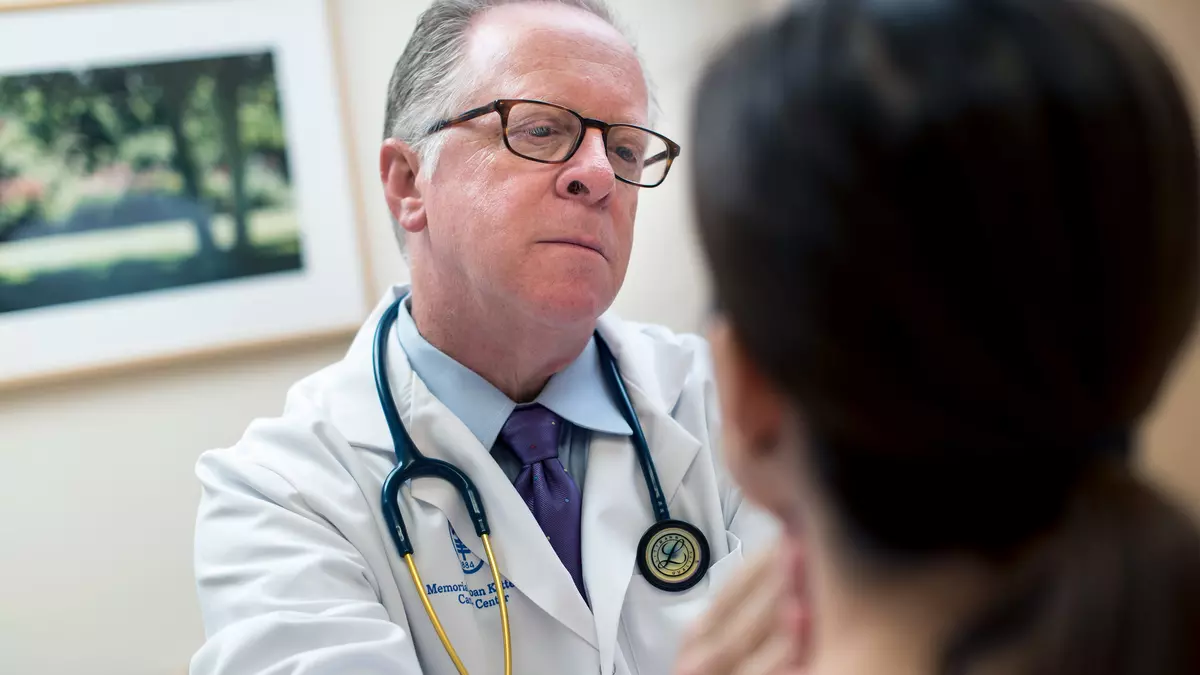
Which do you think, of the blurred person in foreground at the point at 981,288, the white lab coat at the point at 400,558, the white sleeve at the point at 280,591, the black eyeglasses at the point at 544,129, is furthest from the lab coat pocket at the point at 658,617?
the blurred person in foreground at the point at 981,288

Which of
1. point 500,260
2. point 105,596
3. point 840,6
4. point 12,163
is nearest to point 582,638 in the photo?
point 500,260

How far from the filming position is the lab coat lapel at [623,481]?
3.66ft

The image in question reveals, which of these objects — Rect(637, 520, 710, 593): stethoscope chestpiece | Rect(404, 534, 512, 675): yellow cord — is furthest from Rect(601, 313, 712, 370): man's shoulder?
Rect(404, 534, 512, 675): yellow cord

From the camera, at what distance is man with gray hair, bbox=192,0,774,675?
1.06m

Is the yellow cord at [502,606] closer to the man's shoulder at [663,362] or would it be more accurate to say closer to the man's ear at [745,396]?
the man's shoulder at [663,362]

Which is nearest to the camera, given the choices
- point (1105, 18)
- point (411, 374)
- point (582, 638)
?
point (1105, 18)

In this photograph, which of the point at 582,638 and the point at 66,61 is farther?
the point at 66,61

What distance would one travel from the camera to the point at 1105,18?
0.44 m

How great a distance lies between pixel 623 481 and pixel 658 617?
17 cm

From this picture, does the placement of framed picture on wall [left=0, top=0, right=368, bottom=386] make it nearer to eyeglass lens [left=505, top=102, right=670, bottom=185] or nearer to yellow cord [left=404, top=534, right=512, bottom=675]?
eyeglass lens [left=505, top=102, right=670, bottom=185]

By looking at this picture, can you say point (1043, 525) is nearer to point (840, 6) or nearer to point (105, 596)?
point (840, 6)

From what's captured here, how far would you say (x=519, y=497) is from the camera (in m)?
1.13

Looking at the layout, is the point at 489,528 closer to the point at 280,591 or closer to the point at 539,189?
the point at 280,591

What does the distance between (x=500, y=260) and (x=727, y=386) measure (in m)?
0.65
